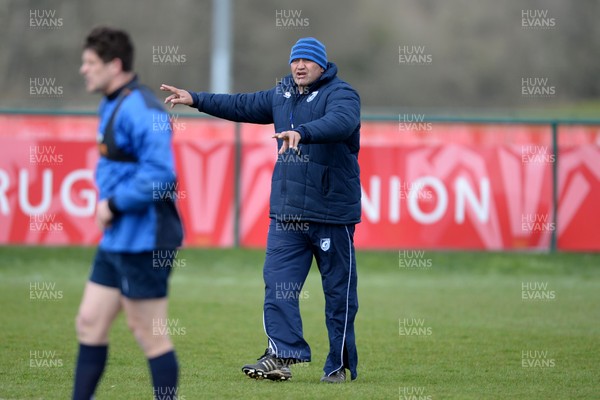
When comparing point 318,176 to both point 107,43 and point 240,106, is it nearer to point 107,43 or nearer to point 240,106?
point 240,106

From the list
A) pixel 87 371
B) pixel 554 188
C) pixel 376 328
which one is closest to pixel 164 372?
pixel 87 371

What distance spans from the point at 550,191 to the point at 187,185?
4.77 metres

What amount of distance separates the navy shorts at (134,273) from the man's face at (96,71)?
823 millimetres

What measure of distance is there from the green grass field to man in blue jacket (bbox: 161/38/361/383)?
0.88 ft

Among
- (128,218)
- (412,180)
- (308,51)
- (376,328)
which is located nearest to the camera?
(128,218)

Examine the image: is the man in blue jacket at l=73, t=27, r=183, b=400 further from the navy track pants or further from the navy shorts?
the navy track pants

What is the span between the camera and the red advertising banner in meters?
14.7

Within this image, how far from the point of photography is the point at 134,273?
5.50m

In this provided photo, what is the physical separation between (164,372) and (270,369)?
199 centimetres

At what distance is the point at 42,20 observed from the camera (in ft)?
127

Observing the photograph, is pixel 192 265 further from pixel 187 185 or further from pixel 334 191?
pixel 334 191

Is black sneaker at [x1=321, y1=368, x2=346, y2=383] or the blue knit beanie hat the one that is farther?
black sneaker at [x1=321, y1=368, x2=346, y2=383]

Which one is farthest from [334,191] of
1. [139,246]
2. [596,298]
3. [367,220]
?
[367,220]

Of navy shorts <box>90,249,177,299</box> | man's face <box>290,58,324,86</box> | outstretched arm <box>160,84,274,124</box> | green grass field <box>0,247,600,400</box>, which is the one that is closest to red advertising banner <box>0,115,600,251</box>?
green grass field <box>0,247,600,400</box>
